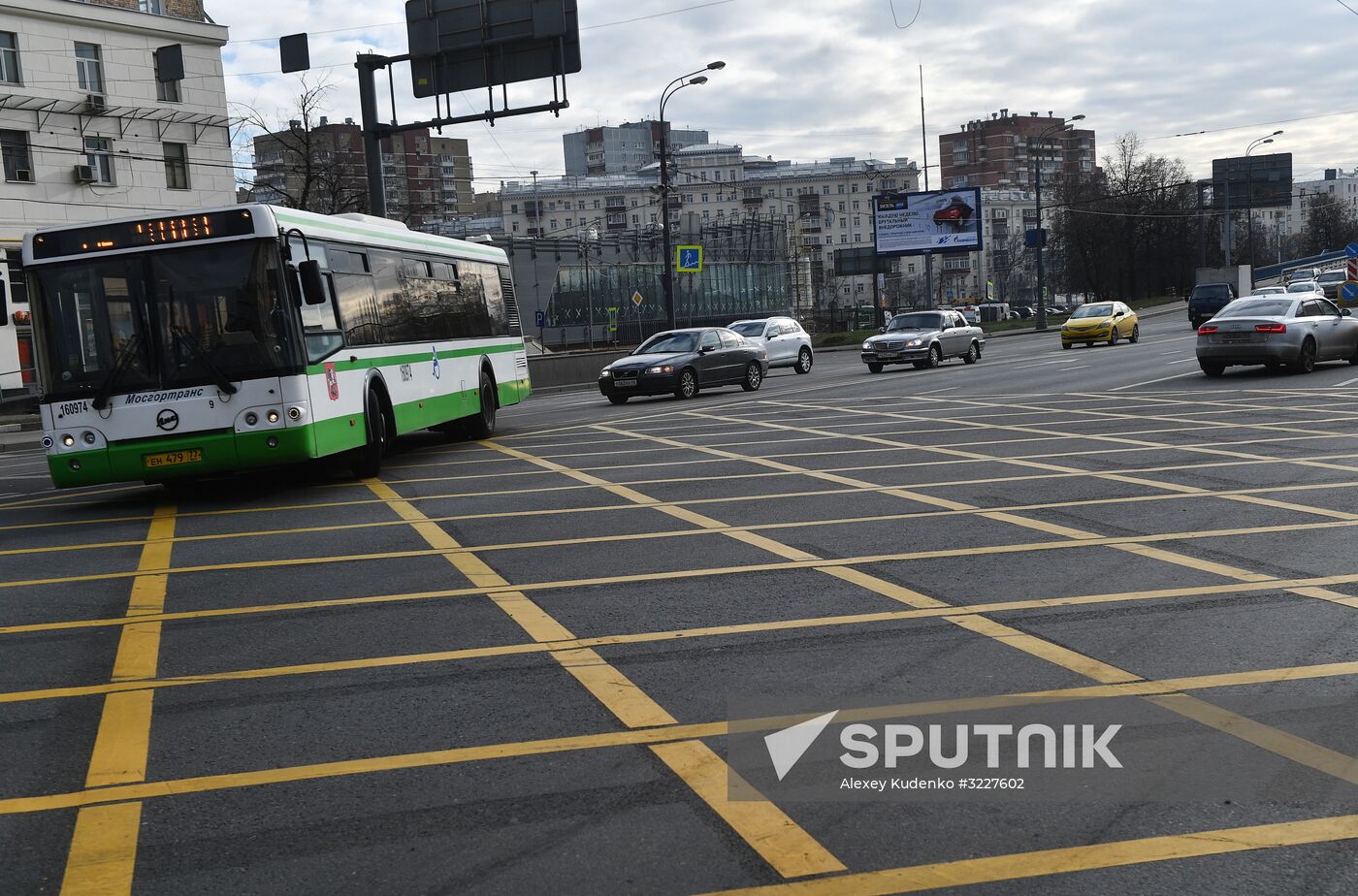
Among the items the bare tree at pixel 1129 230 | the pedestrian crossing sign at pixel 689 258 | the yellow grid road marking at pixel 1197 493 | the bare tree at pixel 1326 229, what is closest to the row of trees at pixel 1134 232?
the bare tree at pixel 1129 230

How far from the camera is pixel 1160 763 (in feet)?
14.9

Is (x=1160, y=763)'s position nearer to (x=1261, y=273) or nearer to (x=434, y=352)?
(x=434, y=352)

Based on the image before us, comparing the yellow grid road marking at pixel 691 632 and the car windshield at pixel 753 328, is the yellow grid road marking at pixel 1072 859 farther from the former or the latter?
the car windshield at pixel 753 328

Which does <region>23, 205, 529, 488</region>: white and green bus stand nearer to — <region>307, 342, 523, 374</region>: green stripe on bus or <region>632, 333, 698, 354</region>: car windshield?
<region>307, 342, 523, 374</region>: green stripe on bus

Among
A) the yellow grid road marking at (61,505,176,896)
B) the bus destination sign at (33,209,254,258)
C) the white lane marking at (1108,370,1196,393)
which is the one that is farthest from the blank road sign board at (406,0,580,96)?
the yellow grid road marking at (61,505,176,896)

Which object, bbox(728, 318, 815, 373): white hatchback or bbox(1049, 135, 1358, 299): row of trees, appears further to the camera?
bbox(1049, 135, 1358, 299): row of trees

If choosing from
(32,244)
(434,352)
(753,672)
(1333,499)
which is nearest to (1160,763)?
(753,672)

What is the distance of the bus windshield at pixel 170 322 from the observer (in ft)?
41.3

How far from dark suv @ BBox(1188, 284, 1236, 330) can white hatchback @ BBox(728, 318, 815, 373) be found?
2460 centimetres

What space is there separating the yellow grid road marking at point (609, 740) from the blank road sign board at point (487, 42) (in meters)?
22.1

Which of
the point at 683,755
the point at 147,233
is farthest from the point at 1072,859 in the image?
the point at 147,233

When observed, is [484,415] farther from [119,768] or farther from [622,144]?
[622,144]

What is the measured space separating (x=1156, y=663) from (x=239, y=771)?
371 centimetres

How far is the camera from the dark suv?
55500 millimetres
